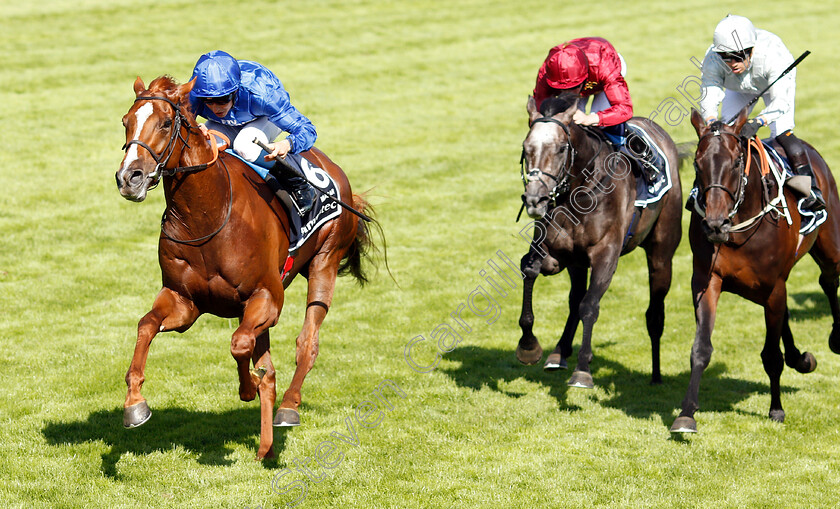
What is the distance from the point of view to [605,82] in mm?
7090

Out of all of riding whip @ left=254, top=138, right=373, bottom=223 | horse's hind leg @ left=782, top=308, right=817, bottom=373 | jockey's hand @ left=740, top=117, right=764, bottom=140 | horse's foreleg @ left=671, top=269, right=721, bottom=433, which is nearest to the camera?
riding whip @ left=254, top=138, right=373, bottom=223

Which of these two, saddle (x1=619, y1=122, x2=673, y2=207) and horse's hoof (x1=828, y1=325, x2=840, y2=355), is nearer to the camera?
saddle (x1=619, y1=122, x2=673, y2=207)

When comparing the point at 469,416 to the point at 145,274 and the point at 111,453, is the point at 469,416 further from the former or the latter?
the point at 145,274

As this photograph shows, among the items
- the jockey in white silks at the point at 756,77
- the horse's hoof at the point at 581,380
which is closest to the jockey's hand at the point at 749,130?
the jockey in white silks at the point at 756,77

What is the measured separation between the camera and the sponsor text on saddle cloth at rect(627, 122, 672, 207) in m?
7.53

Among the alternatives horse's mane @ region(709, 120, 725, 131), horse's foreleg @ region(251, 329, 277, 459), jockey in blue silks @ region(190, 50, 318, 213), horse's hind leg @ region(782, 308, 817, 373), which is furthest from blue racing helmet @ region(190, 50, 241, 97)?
horse's hind leg @ region(782, 308, 817, 373)

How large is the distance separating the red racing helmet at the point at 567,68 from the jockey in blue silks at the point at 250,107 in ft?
6.19

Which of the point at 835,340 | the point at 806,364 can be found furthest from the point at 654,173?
Answer: the point at 835,340

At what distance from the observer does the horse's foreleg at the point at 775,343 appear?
22.9 feet

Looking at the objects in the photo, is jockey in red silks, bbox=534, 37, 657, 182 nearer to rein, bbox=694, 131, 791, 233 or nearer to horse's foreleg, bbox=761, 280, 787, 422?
rein, bbox=694, 131, 791, 233

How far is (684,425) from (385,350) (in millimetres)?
3255

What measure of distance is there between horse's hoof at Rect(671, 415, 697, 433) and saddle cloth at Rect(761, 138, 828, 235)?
6.27 ft

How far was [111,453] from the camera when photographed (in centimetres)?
625

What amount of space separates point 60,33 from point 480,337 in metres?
16.1
